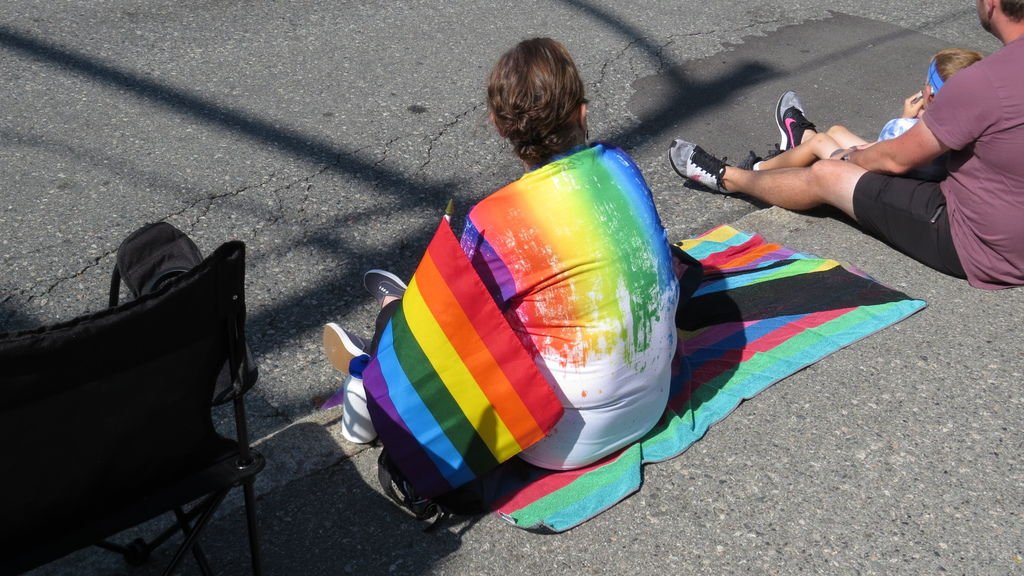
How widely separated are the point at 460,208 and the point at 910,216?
1824mm

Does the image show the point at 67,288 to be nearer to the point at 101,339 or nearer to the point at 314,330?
the point at 314,330

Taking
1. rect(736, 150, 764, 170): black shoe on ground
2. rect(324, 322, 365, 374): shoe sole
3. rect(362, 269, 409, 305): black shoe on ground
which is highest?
rect(362, 269, 409, 305): black shoe on ground

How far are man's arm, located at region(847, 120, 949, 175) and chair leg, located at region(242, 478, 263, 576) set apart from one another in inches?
106

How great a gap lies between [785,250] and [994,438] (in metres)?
1.23

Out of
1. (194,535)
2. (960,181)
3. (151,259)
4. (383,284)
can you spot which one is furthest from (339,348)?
(960,181)

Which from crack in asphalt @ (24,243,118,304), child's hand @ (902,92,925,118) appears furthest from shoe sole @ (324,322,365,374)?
child's hand @ (902,92,925,118)

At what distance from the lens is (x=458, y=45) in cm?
597

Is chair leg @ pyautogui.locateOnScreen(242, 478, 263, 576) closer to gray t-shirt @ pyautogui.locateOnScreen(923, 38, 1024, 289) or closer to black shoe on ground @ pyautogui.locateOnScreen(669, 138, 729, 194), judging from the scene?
gray t-shirt @ pyautogui.locateOnScreen(923, 38, 1024, 289)

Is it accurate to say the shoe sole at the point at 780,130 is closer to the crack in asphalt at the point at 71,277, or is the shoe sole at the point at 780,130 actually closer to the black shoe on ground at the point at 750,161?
the black shoe on ground at the point at 750,161

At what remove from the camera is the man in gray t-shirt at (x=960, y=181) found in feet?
11.5

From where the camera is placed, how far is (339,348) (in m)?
3.17

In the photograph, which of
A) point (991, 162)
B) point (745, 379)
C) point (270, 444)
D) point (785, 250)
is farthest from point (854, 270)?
point (270, 444)

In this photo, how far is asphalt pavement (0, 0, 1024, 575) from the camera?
8.74 feet

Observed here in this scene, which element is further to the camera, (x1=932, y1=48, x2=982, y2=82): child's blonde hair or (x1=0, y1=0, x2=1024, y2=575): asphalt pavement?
(x1=932, y1=48, x2=982, y2=82): child's blonde hair
